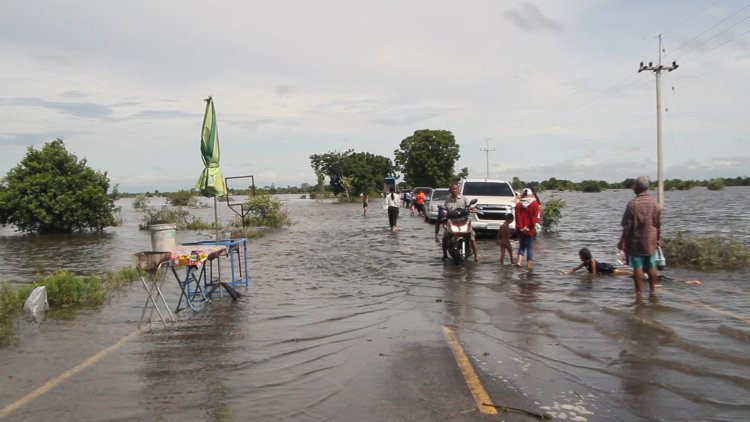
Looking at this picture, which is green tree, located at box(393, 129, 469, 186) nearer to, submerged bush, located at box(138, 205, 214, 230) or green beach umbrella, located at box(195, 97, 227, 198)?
A: submerged bush, located at box(138, 205, 214, 230)

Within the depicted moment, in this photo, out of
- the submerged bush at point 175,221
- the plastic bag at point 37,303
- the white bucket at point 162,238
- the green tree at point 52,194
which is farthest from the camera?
the submerged bush at point 175,221

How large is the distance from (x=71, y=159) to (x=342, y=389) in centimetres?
2833

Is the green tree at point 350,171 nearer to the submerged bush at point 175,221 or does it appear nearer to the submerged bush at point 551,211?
the submerged bush at point 175,221

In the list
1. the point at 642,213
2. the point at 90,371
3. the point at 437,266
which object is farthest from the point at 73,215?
the point at 642,213

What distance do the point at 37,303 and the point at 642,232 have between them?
30.4 feet

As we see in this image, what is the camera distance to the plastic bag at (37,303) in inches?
325

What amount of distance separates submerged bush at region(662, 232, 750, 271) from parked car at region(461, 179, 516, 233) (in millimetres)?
6077

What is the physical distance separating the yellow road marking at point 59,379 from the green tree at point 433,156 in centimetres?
6925

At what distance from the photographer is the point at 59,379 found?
5348mm

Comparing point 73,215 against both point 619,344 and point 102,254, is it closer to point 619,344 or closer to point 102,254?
point 102,254

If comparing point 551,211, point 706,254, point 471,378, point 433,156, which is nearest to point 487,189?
point 551,211

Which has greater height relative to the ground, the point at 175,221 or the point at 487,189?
the point at 487,189

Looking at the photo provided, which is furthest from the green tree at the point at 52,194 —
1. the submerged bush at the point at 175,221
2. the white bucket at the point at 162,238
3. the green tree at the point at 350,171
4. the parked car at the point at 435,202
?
the green tree at the point at 350,171

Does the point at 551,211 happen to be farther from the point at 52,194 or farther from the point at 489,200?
the point at 52,194
